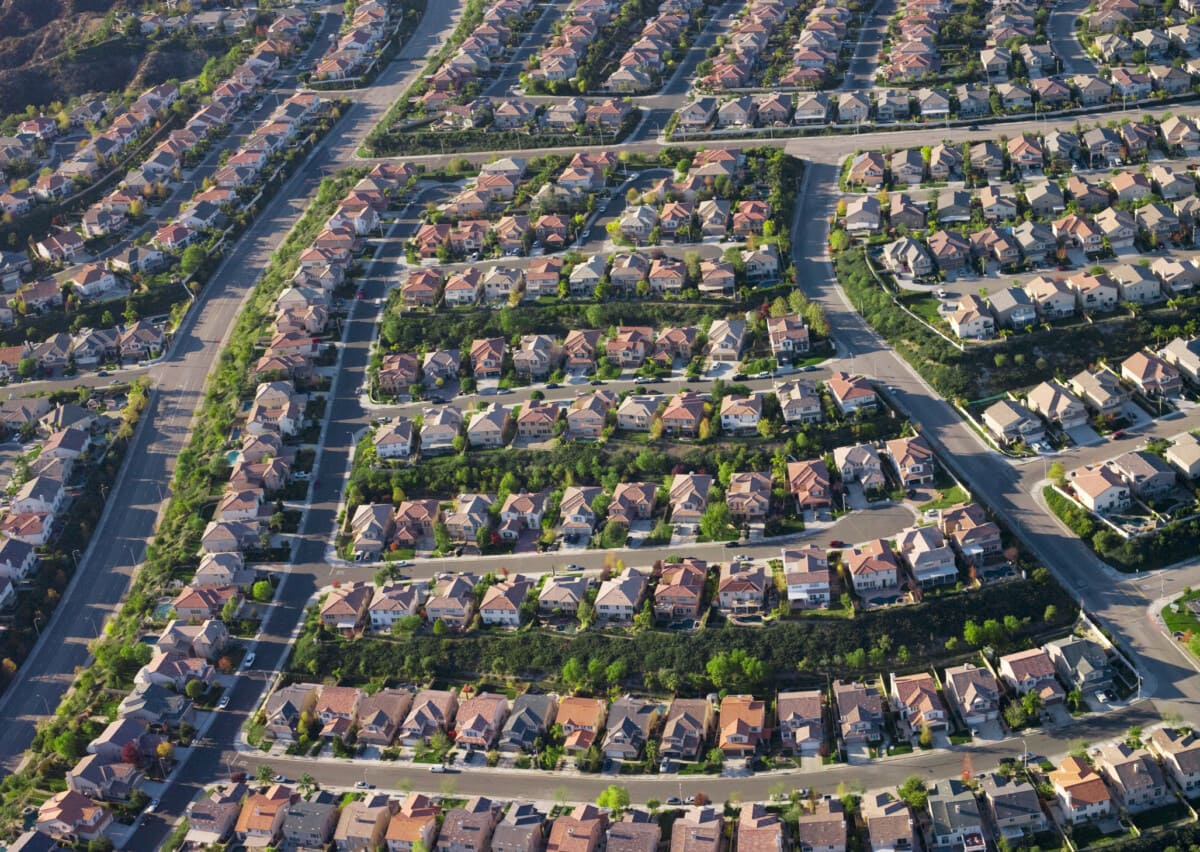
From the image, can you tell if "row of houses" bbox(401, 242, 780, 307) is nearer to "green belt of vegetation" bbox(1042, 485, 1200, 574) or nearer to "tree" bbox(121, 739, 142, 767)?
"green belt of vegetation" bbox(1042, 485, 1200, 574)

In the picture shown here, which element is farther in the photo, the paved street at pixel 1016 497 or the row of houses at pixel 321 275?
the row of houses at pixel 321 275

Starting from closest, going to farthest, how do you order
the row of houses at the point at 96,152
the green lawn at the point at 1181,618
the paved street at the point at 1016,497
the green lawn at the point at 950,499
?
the paved street at the point at 1016,497 → the green lawn at the point at 1181,618 → the green lawn at the point at 950,499 → the row of houses at the point at 96,152

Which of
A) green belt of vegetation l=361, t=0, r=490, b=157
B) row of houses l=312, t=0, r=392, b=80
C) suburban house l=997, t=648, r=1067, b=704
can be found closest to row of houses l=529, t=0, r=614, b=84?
green belt of vegetation l=361, t=0, r=490, b=157

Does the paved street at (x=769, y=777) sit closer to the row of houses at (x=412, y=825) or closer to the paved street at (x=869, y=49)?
the row of houses at (x=412, y=825)

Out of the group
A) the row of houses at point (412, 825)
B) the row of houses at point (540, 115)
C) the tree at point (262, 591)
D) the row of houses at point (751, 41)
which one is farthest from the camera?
the row of houses at point (751, 41)

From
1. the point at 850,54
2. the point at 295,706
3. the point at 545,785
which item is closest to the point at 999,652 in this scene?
the point at 545,785

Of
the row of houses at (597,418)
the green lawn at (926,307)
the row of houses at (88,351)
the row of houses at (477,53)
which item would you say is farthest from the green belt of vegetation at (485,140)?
the row of houses at (597,418)
